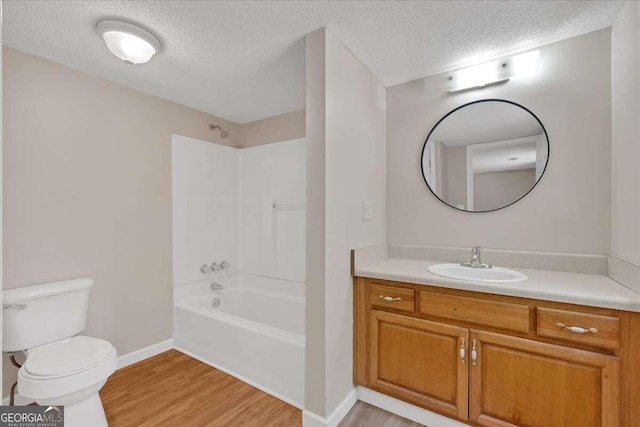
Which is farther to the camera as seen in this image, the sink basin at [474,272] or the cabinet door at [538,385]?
the sink basin at [474,272]

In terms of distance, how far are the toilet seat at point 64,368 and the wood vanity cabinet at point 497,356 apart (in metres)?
1.51

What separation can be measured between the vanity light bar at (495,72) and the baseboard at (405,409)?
2.14 meters

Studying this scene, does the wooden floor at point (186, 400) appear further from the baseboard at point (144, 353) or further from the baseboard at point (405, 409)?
the baseboard at point (405, 409)

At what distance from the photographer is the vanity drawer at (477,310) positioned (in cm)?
168

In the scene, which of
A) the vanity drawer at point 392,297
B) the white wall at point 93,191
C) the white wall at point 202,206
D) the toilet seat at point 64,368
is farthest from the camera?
the white wall at point 202,206

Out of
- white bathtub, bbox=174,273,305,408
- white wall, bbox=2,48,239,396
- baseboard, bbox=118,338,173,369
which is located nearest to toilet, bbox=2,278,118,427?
white wall, bbox=2,48,239,396

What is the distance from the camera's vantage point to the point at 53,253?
2227 mm

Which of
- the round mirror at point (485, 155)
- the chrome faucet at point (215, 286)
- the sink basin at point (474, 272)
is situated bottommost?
the chrome faucet at point (215, 286)

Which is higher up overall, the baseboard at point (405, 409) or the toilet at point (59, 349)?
the toilet at point (59, 349)

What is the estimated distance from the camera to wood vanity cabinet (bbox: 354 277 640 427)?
1492 mm

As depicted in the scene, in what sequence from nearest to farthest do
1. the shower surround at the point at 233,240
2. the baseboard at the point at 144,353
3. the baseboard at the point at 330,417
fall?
1. the baseboard at the point at 330,417
2. the baseboard at the point at 144,353
3. the shower surround at the point at 233,240

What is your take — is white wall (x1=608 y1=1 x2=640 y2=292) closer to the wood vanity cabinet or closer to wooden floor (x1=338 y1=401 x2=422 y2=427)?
the wood vanity cabinet

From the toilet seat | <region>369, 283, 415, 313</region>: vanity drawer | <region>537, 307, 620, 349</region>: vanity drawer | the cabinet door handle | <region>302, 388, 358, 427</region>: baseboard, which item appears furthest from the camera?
<region>369, 283, 415, 313</region>: vanity drawer

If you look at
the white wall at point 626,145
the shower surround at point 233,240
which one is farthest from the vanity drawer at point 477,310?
the shower surround at point 233,240
